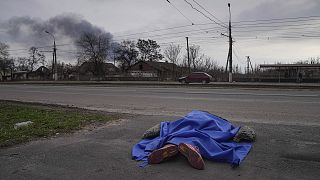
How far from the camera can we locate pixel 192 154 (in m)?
5.34

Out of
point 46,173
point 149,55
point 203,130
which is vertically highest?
point 149,55

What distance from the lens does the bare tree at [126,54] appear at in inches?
3903

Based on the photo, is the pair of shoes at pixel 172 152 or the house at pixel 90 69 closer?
the pair of shoes at pixel 172 152

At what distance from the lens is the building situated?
145 feet

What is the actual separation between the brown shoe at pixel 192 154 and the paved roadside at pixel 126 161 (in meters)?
0.11

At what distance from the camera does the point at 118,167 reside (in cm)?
552

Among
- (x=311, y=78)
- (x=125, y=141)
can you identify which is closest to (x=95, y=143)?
(x=125, y=141)

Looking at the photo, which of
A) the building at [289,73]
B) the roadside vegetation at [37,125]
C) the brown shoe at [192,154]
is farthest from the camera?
the building at [289,73]

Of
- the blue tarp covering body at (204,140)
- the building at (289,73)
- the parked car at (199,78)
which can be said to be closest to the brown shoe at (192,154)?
the blue tarp covering body at (204,140)

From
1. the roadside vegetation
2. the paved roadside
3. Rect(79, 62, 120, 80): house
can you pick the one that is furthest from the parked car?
Rect(79, 62, 120, 80): house

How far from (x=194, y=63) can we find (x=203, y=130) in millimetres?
72489

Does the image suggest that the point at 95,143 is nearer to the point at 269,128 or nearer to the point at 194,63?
the point at 269,128

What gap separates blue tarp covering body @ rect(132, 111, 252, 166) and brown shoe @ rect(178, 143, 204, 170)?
308mm

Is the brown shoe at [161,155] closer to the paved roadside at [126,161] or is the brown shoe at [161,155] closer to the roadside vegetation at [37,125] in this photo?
the paved roadside at [126,161]
